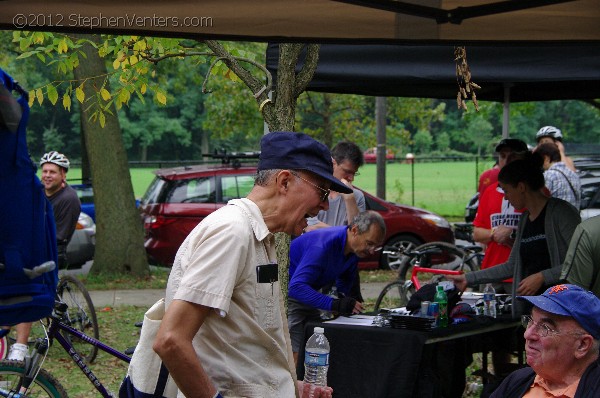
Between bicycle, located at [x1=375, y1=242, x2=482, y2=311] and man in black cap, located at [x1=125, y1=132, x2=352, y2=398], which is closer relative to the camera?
man in black cap, located at [x1=125, y1=132, x2=352, y2=398]

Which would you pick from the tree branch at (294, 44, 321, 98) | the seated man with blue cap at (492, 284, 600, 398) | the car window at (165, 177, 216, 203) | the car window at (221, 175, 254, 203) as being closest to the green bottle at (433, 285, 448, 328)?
the tree branch at (294, 44, 321, 98)

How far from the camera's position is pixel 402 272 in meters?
11.4

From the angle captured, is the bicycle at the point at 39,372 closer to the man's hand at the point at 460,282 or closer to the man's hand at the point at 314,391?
the man's hand at the point at 460,282

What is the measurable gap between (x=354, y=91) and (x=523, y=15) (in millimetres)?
4313

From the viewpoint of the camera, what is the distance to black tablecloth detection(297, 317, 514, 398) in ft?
18.8

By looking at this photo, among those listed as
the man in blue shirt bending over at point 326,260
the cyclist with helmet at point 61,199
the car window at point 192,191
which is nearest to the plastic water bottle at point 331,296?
the man in blue shirt bending over at point 326,260

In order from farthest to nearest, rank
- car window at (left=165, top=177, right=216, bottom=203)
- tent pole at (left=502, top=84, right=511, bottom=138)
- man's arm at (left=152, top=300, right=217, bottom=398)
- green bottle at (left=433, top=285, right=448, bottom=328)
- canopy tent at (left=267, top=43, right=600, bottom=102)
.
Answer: car window at (left=165, top=177, right=216, bottom=203) < tent pole at (left=502, top=84, right=511, bottom=138) < canopy tent at (left=267, top=43, right=600, bottom=102) < green bottle at (left=433, top=285, right=448, bottom=328) < man's arm at (left=152, top=300, right=217, bottom=398)

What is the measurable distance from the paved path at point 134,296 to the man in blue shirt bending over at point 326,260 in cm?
611

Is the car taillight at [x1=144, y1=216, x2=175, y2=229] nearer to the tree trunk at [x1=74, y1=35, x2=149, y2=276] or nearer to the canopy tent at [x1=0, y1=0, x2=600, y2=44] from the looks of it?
the tree trunk at [x1=74, y1=35, x2=149, y2=276]

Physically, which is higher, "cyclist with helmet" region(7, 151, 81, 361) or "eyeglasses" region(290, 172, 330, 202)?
"eyeglasses" region(290, 172, 330, 202)

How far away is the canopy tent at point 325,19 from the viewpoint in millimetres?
3830

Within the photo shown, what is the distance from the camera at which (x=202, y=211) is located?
581 inches

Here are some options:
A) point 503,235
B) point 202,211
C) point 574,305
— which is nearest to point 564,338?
point 574,305

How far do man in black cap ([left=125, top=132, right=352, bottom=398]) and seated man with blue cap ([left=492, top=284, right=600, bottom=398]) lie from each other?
3.96 ft
